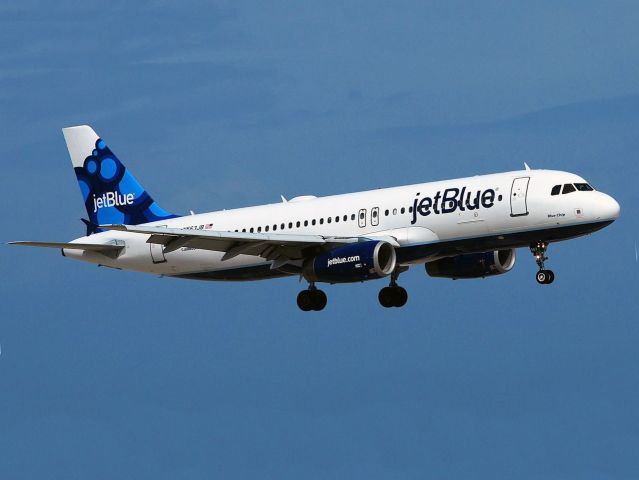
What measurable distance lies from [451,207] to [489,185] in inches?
62.1

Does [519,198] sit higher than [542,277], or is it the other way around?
[519,198]

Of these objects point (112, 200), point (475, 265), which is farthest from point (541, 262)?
point (112, 200)

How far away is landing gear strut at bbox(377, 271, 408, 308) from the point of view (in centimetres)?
6269

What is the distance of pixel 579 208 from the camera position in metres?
54.8

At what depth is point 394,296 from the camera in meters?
62.8

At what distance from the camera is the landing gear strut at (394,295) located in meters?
62.7

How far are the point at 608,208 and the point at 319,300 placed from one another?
12322 mm

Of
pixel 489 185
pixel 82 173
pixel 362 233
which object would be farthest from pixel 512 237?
pixel 82 173

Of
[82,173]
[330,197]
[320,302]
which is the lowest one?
[320,302]

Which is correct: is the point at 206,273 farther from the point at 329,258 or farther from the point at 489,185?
the point at 489,185

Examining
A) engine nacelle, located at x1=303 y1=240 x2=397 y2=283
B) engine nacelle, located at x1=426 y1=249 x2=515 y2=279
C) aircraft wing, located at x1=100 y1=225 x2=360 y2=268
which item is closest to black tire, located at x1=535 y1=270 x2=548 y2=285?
engine nacelle, located at x1=303 y1=240 x2=397 y2=283

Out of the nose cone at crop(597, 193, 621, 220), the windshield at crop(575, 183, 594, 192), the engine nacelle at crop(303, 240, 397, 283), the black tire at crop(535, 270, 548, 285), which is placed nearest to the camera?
the nose cone at crop(597, 193, 621, 220)

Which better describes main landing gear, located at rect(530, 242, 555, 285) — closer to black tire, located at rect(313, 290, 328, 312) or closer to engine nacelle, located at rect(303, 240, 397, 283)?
engine nacelle, located at rect(303, 240, 397, 283)

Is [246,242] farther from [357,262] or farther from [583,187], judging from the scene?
[583,187]
